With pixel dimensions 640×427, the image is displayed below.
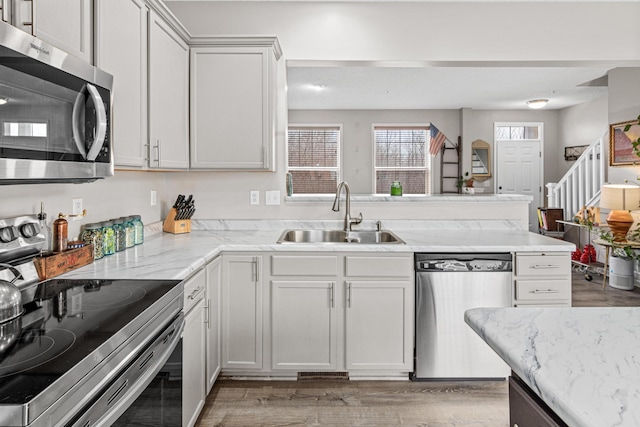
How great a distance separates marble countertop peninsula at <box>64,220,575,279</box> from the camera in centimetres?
184

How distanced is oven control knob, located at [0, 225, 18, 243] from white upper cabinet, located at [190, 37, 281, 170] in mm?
1275

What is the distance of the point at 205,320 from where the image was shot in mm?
2129

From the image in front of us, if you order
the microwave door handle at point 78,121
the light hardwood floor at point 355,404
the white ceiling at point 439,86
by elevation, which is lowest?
the light hardwood floor at point 355,404

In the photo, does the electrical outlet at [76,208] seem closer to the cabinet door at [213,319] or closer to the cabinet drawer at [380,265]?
the cabinet door at [213,319]

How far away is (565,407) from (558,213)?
6394mm

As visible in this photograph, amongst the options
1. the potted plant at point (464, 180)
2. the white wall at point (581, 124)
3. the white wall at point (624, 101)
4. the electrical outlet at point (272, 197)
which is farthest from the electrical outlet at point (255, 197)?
the white wall at point (581, 124)

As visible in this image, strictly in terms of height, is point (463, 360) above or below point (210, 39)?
below

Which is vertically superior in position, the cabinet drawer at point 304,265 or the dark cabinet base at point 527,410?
the cabinet drawer at point 304,265

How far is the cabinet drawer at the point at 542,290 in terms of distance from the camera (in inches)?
97.3

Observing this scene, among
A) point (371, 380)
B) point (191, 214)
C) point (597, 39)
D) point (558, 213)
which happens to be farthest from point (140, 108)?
point (558, 213)

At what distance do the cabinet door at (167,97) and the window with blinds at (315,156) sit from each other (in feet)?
18.0

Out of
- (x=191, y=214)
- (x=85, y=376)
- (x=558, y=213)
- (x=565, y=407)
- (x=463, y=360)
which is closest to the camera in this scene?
(x=565, y=407)

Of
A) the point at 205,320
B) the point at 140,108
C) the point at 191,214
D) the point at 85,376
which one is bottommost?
the point at 205,320

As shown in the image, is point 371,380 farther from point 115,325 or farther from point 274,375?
point 115,325
